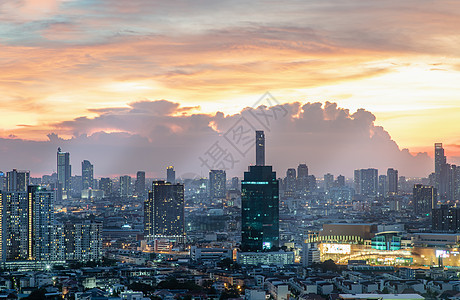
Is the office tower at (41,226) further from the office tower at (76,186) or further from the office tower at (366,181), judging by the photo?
the office tower at (366,181)

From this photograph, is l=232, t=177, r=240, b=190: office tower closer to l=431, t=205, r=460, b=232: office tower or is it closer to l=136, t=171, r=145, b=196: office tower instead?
l=136, t=171, r=145, b=196: office tower

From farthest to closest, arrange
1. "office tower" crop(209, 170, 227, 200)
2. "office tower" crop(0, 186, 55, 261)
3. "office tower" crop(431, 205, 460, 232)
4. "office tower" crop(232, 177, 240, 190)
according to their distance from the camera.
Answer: "office tower" crop(232, 177, 240, 190) → "office tower" crop(209, 170, 227, 200) → "office tower" crop(431, 205, 460, 232) → "office tower" crop(0, 186, 55, 261)

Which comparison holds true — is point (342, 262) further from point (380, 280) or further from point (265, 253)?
point (380, 280)

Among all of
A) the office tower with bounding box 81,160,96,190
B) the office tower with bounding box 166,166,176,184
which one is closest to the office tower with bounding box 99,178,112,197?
the office tower with bounding box 81,160,96,190

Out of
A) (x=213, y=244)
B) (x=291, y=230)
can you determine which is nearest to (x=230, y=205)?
(x=291, y=230)

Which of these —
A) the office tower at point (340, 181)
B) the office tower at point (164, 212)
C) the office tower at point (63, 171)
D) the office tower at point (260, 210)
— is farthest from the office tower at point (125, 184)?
the office tower at point (260, 210)

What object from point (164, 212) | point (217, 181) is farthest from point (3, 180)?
point (217, 181)
